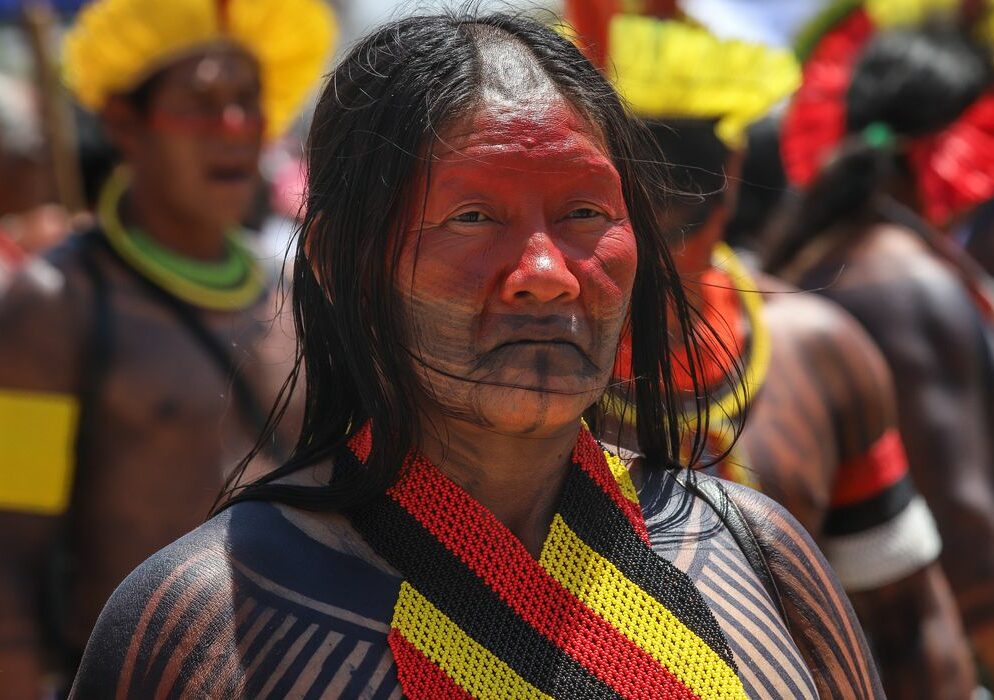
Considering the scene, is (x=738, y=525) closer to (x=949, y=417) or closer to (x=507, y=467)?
(x=507, y=467)

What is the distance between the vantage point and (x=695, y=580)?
1936 millimetres

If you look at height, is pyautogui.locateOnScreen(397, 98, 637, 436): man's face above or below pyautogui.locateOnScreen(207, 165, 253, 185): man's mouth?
above

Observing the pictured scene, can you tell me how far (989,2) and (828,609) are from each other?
13.2 ft

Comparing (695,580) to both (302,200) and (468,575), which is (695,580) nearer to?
(468,575)

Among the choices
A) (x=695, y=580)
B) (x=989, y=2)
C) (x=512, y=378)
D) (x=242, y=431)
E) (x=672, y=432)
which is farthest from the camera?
(x=989, y=2)

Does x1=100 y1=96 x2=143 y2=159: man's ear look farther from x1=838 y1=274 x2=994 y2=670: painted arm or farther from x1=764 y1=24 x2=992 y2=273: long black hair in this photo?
x1=838 y1=274 x2=994 y2=670: painted arm

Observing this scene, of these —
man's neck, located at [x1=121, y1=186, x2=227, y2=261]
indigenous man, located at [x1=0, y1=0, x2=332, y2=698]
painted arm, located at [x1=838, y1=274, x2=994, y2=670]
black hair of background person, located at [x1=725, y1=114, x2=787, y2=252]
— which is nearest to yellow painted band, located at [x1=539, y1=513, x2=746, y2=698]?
indigenous man, located at [x1=0, y1=0, x2=332, y2=698]

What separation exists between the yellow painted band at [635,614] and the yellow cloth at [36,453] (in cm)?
233

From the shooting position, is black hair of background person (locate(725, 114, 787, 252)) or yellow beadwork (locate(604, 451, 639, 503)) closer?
yellow beadwork (locate(604, 451, 639, 503))

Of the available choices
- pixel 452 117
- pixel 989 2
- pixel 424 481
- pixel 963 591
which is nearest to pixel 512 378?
pixel 424 481

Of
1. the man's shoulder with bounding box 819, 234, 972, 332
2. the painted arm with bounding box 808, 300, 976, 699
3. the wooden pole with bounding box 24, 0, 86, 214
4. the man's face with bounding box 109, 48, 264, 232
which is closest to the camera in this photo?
the painted arm with bounding box 808, 300, 976, 699

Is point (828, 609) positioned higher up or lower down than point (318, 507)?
lower down

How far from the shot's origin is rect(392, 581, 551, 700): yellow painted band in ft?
5.67

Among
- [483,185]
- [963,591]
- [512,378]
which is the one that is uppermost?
[483,185]
